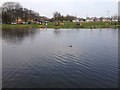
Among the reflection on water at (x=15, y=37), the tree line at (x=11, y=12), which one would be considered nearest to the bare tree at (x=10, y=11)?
the tree line at (x=11, y=12)

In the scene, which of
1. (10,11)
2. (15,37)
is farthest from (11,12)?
(15,37)

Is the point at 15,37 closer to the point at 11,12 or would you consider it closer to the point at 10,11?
the point at 11,12

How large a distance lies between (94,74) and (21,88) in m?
8.02

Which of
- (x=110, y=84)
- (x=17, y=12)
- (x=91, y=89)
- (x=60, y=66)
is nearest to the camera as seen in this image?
(x=91, y=89)

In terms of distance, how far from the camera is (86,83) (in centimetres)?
1719

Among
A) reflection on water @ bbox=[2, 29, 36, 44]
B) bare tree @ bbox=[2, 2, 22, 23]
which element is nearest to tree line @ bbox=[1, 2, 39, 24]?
bare tree @ bbox=[2, 2, 22, 23]

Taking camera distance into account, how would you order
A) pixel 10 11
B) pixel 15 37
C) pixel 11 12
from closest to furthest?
1. pixel 15 37
2. pixel 10 11
3. pixel 11 12

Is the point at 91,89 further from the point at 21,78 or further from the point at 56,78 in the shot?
the point at 21,78

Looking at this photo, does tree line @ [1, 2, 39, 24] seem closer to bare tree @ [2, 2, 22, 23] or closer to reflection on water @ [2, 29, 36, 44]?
bare tree @ [2, 2, 22, 23]

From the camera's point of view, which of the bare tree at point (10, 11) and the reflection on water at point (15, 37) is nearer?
the reflection on water at point (15, 37)

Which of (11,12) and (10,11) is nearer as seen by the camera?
(10,11)

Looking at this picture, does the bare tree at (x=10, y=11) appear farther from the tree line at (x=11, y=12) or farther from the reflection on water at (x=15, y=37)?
the reflection on water at (x=15, y=37)

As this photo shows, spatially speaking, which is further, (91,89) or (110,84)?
(110,84)

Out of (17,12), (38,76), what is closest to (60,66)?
(38,76)
